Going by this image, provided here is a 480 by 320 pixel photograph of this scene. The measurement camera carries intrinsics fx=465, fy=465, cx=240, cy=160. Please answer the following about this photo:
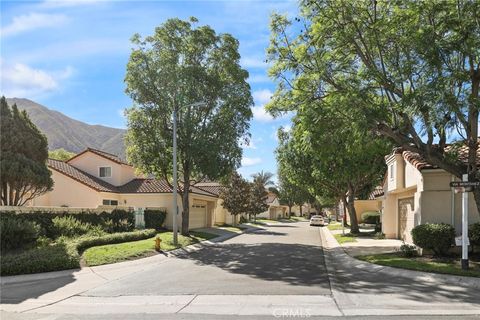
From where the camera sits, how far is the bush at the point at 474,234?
1619 centimetres

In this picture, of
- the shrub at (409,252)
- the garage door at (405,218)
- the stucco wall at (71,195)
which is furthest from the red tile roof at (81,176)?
the shrub at (409,252)

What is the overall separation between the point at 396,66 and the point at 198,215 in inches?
1118

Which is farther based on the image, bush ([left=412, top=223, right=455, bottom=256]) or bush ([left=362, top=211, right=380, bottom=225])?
bush ([left=362, top=211, right=380, bottom=225])

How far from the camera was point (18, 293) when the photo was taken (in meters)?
12.2

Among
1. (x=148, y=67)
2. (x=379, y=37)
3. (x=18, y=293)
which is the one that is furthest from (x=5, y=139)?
(x=379, y=37)

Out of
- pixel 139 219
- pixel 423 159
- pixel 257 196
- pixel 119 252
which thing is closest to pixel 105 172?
pixel 139 219

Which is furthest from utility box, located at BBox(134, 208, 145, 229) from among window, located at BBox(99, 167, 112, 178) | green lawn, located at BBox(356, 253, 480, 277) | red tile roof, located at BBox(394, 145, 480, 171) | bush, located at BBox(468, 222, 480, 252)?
bush, located at BBox(468, 222, 480, 252)

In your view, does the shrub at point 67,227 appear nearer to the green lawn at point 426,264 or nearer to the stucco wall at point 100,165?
the green lawn at point 426,264

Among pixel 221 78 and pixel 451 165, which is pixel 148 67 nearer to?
pixel 221 78

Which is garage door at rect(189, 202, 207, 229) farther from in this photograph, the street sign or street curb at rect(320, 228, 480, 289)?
the street sign

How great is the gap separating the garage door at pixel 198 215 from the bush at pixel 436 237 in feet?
79.0

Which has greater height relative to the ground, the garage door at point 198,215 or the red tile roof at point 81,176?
the red tile roof at point 81,176

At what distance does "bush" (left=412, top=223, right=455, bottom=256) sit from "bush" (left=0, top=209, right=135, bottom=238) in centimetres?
1532

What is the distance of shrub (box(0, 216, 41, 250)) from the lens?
55.3 ft
